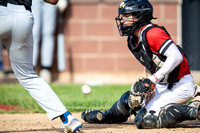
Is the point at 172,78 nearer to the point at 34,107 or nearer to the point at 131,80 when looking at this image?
the point at 34,107

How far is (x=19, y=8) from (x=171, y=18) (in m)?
8.36

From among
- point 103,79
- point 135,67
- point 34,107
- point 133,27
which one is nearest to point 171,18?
point 135,67

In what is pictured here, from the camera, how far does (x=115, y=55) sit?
39.9 ft

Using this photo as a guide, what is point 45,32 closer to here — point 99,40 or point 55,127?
point 99,40

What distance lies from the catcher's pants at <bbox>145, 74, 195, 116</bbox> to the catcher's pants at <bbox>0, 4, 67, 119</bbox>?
1.24 m

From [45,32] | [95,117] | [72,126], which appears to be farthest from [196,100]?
[45,32]

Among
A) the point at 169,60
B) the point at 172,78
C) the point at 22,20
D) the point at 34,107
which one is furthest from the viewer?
the point at 34,107

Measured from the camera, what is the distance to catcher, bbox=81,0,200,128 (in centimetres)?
486

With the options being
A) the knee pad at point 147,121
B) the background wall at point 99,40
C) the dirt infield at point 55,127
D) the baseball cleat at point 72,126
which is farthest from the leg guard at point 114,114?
the background wall at point 99,40

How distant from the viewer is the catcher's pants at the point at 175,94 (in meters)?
5.14

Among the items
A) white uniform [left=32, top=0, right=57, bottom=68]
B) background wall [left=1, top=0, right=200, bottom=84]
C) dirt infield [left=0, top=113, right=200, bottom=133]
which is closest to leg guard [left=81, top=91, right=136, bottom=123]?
dirt infield [left=0, top=113, right=200, bottom=133]

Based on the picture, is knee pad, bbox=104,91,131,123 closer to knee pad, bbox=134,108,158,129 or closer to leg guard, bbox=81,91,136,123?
leg guard, bbox=81,91,136,123

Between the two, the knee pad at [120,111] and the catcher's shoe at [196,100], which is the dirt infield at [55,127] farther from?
the catcher's shoe at [196,100]

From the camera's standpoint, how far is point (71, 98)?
8.26 meters
